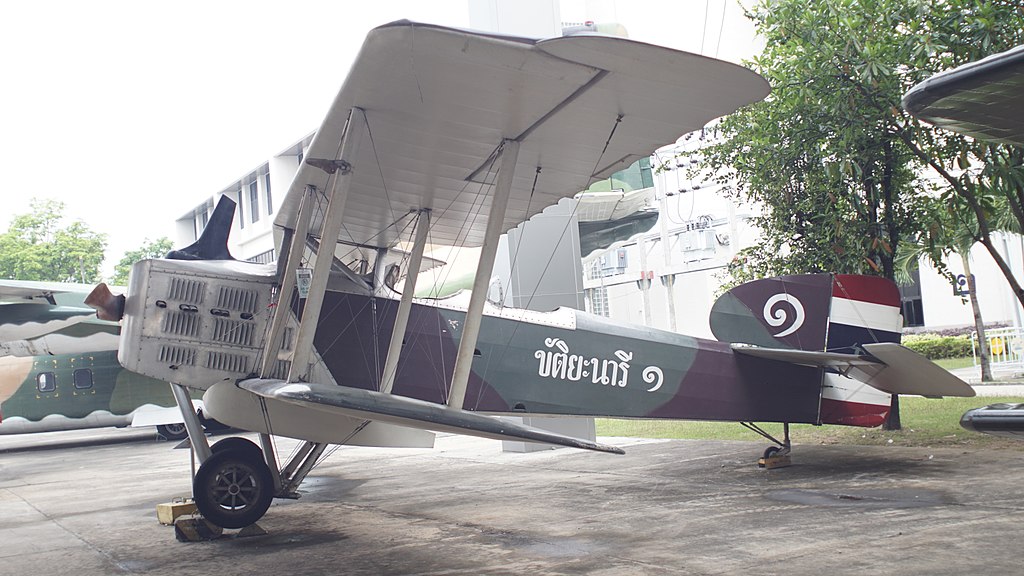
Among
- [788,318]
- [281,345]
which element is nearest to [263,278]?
[281,345]

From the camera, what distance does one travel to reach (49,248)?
4250cm

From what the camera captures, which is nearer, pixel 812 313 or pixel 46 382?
pixel 812 313

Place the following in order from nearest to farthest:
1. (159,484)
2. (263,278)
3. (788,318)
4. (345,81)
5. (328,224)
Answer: (345,81) → (328,224) → (263,278) → (788,318) → (159,484)

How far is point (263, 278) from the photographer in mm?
7070

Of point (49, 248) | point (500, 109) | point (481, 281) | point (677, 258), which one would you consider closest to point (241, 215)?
point (49, 248)

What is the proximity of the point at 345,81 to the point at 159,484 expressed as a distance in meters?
8.18

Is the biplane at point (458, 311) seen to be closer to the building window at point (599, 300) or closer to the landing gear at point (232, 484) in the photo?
the landing gear at point (232, 484)

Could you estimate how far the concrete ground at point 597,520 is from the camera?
5.09 meters

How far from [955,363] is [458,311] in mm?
19450

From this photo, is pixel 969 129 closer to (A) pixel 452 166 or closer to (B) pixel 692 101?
(B) pixel 692 101

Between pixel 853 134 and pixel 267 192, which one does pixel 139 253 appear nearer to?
pixel 267 192

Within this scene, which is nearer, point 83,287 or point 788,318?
point 788,318

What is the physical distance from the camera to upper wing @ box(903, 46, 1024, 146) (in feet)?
8.95

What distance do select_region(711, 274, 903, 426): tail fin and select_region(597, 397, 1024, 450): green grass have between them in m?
1.42
